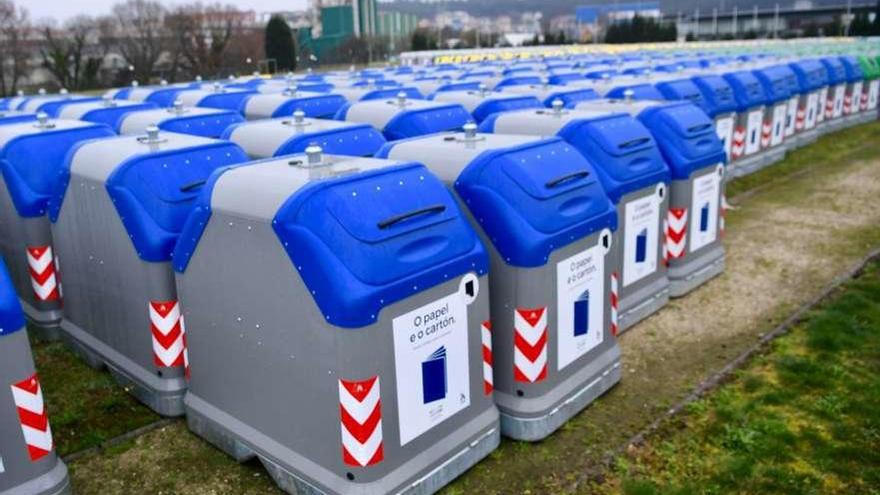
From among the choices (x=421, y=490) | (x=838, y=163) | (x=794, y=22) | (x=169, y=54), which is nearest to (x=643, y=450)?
(x=421, y=490)

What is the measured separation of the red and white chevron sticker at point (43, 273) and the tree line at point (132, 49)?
3848cm

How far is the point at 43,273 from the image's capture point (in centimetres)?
632

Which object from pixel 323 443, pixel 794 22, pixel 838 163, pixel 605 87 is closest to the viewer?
pixel 323 443

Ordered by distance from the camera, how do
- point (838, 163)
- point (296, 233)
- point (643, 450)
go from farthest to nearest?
A: point (838, 163)
point (643, 450)
point (296, 233)

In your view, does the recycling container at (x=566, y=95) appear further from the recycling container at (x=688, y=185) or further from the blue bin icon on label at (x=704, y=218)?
the blue bin icon on label at (x=704, y=218)

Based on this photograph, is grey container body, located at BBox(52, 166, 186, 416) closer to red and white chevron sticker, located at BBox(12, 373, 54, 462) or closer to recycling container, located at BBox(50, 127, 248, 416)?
recycling container, located at BBox(50, 127, 248, 416)

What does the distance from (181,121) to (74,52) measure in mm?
44275

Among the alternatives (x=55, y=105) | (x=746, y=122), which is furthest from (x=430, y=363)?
(x=746, y=122)

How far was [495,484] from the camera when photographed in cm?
427

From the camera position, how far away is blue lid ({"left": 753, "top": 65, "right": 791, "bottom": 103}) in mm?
12664

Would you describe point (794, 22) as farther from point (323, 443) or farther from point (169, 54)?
point (323, 443)

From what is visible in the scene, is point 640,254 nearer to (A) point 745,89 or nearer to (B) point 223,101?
(B) point 223,101

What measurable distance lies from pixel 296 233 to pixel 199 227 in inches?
38.2

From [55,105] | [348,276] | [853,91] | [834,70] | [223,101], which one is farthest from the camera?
[853,91]
